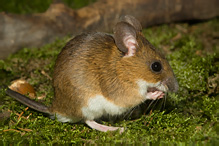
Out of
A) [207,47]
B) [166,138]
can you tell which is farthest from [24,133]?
[207,47]

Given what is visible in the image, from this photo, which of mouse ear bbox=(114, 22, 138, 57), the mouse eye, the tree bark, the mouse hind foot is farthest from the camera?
the tree bark

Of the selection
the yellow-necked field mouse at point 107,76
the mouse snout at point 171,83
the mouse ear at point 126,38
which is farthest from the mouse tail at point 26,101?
the mouse snout at point 171,83

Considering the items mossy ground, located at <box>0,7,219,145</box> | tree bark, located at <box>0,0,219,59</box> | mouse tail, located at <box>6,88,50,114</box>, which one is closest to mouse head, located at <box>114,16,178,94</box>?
mossy ground, located at <box>0,7,219,145</box>

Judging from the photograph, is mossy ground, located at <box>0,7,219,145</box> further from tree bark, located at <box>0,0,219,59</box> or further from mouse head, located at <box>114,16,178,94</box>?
mouse head, located at <box>114,16,178,94</box>

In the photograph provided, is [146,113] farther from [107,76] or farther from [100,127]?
[107,76]

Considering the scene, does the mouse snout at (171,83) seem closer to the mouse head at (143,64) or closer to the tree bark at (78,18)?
the mouse head at (143,64)

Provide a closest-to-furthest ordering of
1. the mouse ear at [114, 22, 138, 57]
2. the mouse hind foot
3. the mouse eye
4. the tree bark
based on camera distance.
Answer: the mouse ear at [114, 22, 138, 57] < the mouse eye < the mouse hind foot < the tree bark

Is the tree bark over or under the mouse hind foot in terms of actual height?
over

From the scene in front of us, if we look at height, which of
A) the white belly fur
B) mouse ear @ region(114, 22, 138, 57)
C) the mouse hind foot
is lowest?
the mouse hind foot
